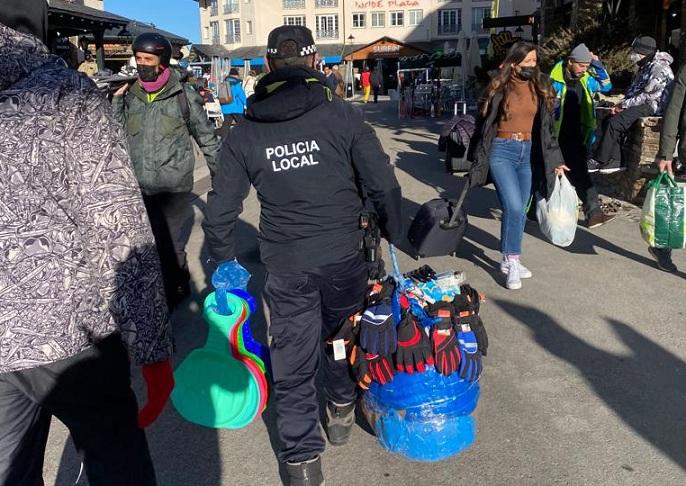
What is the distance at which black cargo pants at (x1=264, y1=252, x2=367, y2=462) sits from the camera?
105 inches

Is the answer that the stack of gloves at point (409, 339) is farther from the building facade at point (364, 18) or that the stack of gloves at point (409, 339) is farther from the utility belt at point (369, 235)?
the building facade at point (364, 18)

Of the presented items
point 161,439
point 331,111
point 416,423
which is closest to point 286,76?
point 331,111

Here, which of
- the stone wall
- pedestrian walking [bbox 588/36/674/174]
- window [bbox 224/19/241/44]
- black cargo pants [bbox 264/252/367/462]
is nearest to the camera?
black cargo pants [bbox 264/252/367/462]

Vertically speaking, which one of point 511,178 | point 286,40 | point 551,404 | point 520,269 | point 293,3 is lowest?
point 551,404

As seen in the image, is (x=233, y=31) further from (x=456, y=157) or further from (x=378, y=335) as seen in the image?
(x=378, y=335)

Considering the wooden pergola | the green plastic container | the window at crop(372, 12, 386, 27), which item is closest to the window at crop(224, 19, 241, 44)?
the window at crop(372, 12, 386, 27)

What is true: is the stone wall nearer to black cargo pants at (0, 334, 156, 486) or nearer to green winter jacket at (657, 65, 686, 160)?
green winter jacket at (657, 65, 686, 160)

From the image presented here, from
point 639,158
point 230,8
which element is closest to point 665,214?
point 639,158

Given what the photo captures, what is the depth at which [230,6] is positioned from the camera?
66.2 metres

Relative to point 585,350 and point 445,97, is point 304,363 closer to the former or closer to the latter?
point 585,350

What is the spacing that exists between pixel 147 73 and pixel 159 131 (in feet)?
1.32

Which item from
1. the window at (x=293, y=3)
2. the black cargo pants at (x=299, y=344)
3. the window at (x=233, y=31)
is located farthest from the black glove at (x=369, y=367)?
the window at (x=233, y=31)

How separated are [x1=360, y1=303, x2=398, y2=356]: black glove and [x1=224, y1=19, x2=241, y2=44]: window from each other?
67369 mm

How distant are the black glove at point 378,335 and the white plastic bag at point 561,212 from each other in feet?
9.24
